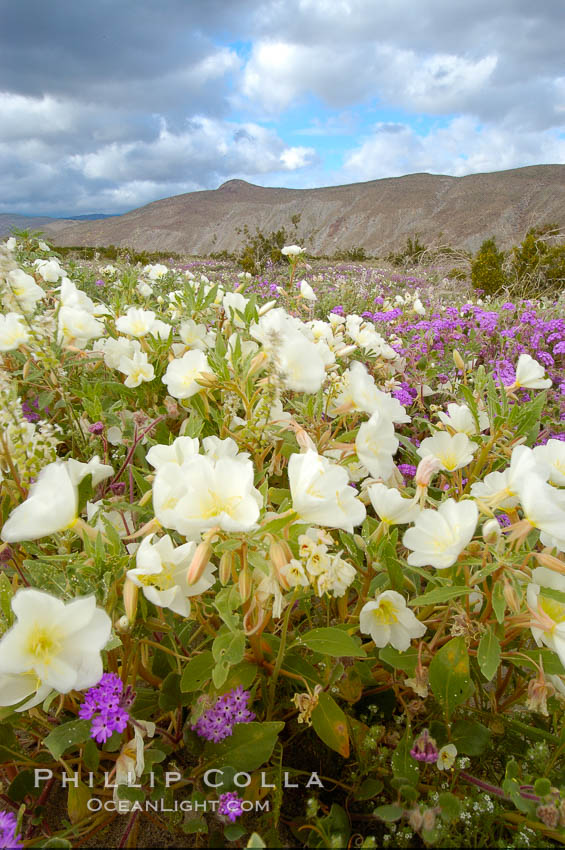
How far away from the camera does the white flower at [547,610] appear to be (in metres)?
0.90

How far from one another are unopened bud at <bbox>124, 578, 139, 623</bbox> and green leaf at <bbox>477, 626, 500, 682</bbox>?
0.67 m

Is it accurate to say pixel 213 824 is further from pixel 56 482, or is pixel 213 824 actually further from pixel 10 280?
pixel 10 280

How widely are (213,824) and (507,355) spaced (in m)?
3.19

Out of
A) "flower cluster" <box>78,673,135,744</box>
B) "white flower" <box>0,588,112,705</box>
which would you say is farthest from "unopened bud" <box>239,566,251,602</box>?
"flower cluster" <box>78,673,135,744</box>

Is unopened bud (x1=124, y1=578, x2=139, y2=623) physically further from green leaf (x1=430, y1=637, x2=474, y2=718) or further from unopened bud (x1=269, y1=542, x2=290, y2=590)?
green leaf (x1=430, y1=637, x2=474, y2=718)

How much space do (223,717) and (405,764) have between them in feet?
1.37

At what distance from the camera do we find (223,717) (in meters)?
1.07

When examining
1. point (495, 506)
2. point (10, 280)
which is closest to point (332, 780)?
point (495, 506)

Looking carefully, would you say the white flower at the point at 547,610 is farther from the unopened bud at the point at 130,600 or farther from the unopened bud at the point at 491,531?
the unopened bud at the point at 130,600

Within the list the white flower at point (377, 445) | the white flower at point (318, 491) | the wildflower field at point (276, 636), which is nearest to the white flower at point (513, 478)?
the wildflower field at point (276, 636)

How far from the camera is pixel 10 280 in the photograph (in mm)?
1258

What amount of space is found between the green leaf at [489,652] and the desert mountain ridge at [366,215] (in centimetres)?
5368

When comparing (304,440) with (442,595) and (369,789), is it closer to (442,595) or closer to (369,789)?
(442,595)

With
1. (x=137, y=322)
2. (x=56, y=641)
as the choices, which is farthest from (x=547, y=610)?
(x=137, y=322)
